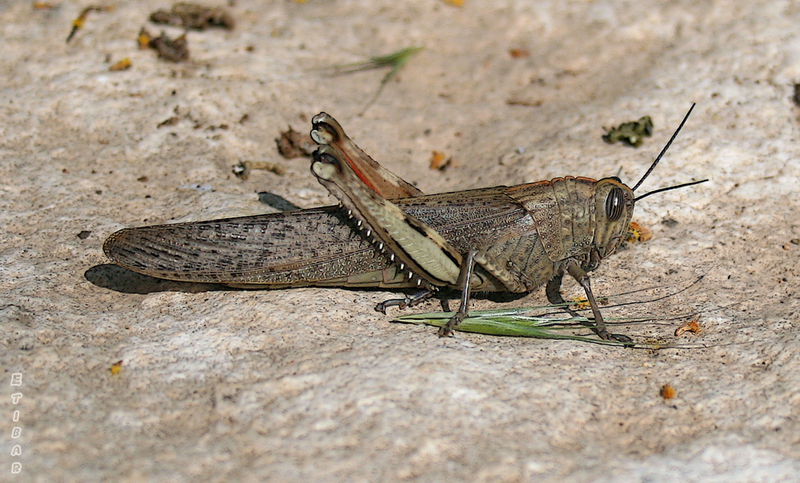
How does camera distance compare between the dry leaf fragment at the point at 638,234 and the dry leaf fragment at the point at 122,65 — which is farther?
the dry leaf fragment at the point at 122,65

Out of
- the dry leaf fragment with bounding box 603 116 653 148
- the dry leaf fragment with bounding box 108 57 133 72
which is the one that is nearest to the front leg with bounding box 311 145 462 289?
the dry leaf fragment with bounding box 603 116 653 148

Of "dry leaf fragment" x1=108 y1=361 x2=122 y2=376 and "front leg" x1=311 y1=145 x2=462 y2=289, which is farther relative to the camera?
"front leg" x1=311 y1=145 x2=462 y2=289

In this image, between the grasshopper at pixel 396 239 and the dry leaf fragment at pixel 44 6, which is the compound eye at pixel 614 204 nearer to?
the grasshopper at pixel 396 239

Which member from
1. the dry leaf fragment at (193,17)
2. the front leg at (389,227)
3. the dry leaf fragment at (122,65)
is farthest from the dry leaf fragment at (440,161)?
the dry leaf fragment at (122,65)

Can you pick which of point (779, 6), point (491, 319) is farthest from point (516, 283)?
point (779, 6)

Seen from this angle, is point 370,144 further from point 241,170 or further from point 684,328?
point 684,328

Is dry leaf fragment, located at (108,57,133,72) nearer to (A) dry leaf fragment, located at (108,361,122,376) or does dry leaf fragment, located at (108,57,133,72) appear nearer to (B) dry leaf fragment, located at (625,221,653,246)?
(A) dry leaf fragment, located at (108,361,122,376)

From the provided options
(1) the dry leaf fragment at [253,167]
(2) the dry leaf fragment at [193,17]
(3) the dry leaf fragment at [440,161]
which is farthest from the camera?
(2) the dry leaf fragment at [193,17]
